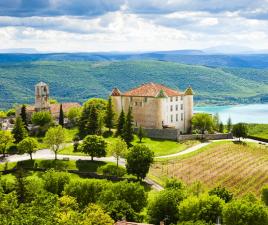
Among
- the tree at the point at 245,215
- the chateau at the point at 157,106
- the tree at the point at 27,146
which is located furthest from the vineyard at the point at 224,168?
the tree at the point at 245,215

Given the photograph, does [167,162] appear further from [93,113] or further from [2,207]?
[2,207]

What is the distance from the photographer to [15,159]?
67250 millimetres

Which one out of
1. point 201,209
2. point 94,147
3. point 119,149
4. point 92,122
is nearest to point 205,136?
point 92,122

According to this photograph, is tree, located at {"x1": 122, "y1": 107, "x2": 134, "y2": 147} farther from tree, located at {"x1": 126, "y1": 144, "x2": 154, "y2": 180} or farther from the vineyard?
tree, located at {"x1": 126, "y1": 144, "x2": 154, "y2": 180}

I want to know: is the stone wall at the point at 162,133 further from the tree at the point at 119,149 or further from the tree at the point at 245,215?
the tree at the point at 245,215

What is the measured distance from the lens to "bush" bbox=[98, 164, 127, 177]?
6116 cm

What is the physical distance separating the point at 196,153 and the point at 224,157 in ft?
Result: 13.3

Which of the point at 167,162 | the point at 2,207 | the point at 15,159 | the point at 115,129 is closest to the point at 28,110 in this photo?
the point at 115,129

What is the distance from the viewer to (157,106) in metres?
82.9

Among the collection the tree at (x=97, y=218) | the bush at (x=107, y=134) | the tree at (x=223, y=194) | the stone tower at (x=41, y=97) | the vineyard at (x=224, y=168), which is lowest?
the vineyard at (x=224, y=168)

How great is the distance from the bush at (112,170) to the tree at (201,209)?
19.3 m

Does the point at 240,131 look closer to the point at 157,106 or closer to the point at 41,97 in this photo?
the point at 157,106

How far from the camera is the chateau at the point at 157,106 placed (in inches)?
3275

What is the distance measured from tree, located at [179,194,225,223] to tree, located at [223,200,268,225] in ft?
6.93
